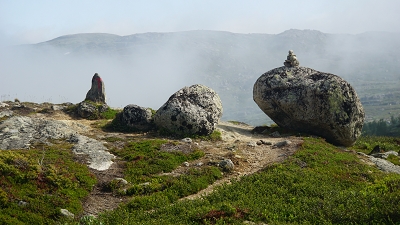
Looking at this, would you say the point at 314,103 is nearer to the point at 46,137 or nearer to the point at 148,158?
the point at 148,158

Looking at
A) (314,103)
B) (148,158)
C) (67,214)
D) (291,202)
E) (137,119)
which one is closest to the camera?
(67,214)

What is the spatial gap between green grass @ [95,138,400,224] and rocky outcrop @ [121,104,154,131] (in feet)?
52.8

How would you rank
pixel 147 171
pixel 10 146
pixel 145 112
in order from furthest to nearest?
1. pixel 145 112
2. pixel 10 146
3. pixel 147 171

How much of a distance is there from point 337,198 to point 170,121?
19817mm

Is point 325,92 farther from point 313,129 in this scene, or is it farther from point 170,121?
point 170,121

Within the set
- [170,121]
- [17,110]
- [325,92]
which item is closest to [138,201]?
[170,121]

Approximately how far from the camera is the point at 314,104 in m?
36.0

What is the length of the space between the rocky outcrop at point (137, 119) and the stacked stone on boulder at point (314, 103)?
40.7 ft

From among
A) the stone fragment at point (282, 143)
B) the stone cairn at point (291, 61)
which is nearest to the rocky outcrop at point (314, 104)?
the stone cairn at point (291, 61)

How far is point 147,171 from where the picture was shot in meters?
23.6

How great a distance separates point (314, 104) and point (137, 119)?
57.7ft

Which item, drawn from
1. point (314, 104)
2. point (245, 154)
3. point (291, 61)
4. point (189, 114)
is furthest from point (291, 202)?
point (291, 61)

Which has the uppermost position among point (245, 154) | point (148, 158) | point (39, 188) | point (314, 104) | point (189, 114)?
point (314, 104)

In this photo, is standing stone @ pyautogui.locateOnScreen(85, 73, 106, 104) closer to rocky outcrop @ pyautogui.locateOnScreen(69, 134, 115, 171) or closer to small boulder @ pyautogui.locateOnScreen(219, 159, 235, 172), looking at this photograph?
rocky outcrop @ pyautogui.locateOnScreen(69, 134, 115, 171)
